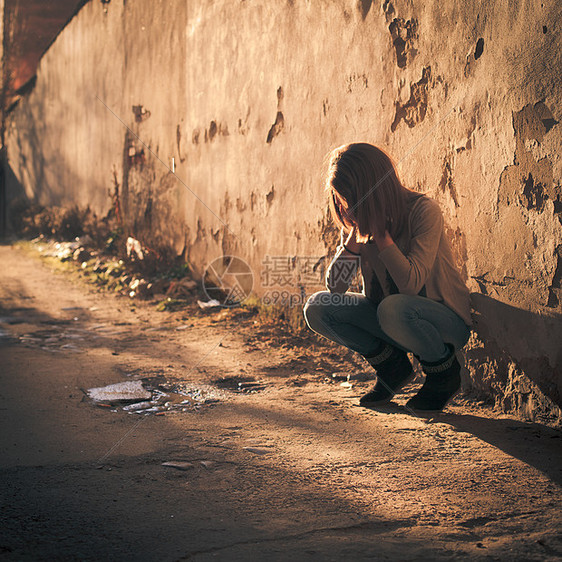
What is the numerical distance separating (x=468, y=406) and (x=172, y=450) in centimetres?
119

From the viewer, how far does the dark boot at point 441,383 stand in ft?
8.14

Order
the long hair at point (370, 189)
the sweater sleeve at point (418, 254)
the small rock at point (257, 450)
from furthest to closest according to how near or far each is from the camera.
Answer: the long hair at point (370, 189)
the sweater sleeve at point (418, 254)
the small rock at point (257, 450)

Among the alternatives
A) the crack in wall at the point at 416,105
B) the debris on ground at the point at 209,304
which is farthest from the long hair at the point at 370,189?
the debris on ground at the point at 209,304

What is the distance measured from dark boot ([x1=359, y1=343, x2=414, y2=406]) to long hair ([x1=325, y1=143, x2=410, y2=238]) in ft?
1.67

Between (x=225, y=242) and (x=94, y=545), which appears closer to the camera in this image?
(x=94, y=545)

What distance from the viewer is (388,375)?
2717mm

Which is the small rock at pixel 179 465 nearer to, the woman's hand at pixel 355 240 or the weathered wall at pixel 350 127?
the woman's hand at pixel 355 240

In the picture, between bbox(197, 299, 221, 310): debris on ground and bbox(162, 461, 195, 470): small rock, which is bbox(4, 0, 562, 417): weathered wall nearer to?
bbox(197, 299, 221, 310): debris on ground

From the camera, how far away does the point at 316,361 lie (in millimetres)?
3471

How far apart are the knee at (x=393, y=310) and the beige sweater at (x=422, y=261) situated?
40 mm

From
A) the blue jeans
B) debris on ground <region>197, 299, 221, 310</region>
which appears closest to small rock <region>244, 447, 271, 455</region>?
the blue jeans

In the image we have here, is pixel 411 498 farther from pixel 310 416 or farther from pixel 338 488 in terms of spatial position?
pixel 310 416

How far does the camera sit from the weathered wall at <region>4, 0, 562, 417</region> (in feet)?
7.61

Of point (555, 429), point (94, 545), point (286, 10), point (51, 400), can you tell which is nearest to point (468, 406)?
point (555, 429)
